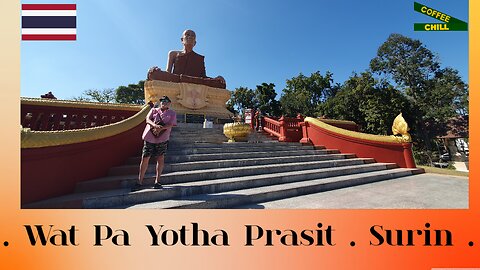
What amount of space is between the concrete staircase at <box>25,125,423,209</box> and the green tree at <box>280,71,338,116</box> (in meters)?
26.0

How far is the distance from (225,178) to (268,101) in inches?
1251

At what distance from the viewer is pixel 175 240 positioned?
7.54 feet

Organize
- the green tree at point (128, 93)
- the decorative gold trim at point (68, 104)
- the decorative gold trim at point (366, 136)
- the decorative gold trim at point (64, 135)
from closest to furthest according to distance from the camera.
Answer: the decorative gold trim at point (64, 135), the decorative gold trim at point (68, 104), the decorative gold trim at point (366, 136), the green tree at point (128, 93)

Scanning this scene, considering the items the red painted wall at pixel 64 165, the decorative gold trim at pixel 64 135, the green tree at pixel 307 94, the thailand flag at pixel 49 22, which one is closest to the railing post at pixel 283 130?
the decorative gold trim at pixel 64 135

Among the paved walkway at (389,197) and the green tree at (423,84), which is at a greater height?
the green tree at (423,84)

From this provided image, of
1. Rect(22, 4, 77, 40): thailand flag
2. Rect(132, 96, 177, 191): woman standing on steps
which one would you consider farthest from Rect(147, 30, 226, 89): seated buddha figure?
Rect(132, 96, 177, 191): woman standing on steps

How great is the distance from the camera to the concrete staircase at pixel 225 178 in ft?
10.8

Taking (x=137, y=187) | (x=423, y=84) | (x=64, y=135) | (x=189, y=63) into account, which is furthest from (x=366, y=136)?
(x=423, y=84)

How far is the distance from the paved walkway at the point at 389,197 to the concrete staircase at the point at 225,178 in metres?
0.30

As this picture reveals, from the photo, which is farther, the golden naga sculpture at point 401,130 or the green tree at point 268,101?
the green tree at point 268,101

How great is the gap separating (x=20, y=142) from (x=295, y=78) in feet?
118

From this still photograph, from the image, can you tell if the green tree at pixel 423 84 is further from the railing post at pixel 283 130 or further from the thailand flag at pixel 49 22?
the thailand flag at pixel 49 22

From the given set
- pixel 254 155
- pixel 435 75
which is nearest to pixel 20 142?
pixel 254 155

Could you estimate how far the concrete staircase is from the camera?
3.30 metres
